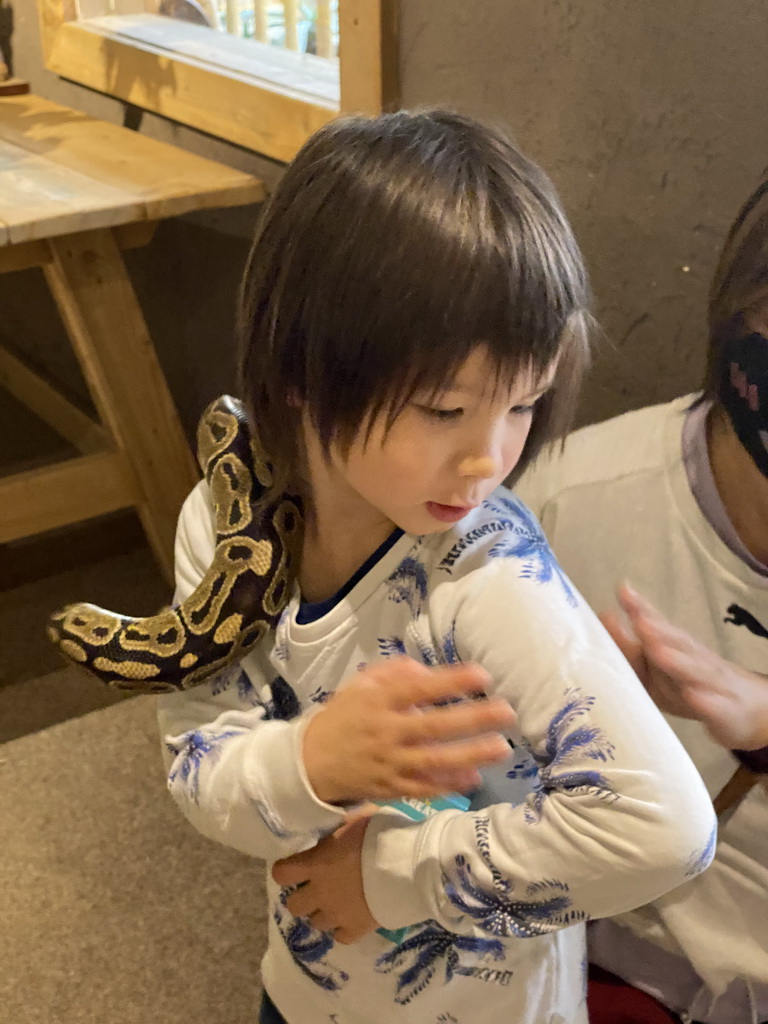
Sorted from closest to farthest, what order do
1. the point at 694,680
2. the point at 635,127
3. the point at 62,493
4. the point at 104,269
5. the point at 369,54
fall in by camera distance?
the point at 694,680 < the point at 635,127 < the point at 369,54 < the point at 104,269 < the point at 62,493

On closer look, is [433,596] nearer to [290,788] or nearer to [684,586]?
[290,788]

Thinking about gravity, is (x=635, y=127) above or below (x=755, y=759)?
above

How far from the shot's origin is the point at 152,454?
1926 mm

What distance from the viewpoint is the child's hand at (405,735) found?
566 mm

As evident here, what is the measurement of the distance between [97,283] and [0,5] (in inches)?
48.9

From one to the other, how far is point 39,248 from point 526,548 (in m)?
A: 1.32

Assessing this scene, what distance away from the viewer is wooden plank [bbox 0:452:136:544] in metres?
1.82

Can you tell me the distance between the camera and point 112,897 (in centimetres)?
144

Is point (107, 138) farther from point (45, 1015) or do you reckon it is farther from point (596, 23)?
point (45, 1015)

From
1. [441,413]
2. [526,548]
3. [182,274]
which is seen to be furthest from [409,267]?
[182,274]

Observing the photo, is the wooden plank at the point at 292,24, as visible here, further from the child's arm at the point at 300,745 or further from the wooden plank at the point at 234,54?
the child's arm at the point at 300,745

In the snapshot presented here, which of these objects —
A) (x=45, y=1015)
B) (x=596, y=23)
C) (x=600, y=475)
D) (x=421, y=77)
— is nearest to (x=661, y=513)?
(x=600, y=475)

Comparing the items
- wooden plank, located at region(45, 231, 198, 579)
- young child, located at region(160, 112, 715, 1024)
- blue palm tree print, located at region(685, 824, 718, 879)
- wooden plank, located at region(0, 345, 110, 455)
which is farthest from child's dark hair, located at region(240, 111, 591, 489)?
wooden plank, located at region(0, 345, 110, 455)

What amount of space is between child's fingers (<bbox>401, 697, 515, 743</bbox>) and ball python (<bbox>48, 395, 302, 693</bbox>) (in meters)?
0.21
